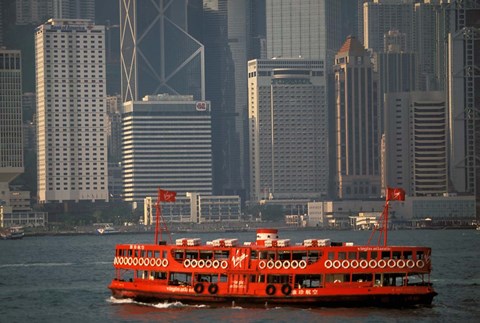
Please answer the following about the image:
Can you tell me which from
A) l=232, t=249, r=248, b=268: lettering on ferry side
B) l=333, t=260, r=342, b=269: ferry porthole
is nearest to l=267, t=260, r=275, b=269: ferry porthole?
l=232, t=249, r=248, b=268: lettering on ferry side

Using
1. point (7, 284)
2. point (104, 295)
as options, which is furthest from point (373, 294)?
point (7, 284)

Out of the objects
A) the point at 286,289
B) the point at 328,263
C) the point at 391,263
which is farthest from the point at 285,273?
the point at 391,263

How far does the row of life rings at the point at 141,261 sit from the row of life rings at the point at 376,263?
435 inches

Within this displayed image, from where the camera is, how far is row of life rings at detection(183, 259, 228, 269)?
103062 millimetres

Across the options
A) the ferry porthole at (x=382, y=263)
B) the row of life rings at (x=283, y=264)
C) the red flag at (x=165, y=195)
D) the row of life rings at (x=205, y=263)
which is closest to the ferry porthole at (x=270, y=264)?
the row of life rings at (x=283, y=264)

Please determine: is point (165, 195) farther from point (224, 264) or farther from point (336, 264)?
point (336, 264)

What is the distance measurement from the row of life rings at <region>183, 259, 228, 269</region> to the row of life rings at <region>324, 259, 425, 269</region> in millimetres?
6857

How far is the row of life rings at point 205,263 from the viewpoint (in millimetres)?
103062

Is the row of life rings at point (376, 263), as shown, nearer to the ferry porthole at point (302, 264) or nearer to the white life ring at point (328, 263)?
the white life ring at point (328, 263)

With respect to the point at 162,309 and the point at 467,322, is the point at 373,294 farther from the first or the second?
the point at 162,309

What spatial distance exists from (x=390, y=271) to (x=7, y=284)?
145ft

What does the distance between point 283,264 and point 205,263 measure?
5118mm

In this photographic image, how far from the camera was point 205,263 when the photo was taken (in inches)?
4077

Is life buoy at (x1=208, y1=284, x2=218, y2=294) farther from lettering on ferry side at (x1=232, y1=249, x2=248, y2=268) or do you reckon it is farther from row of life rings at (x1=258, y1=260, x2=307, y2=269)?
row of life rings at (x1=258, y1=260, x2=307, y2=269)
